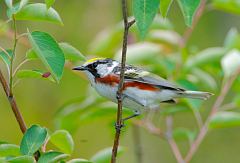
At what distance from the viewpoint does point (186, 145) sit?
27.5 feet

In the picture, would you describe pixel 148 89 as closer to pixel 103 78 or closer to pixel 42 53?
pixel 103 78

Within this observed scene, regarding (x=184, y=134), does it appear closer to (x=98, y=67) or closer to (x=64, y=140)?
(x=98, y=67)

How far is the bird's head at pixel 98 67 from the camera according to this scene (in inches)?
152

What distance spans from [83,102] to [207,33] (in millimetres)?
4899

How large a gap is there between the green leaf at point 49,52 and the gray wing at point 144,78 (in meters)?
1.34

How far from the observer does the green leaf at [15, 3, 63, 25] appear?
2.81 m

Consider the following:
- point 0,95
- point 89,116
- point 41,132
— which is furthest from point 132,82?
point 0,95

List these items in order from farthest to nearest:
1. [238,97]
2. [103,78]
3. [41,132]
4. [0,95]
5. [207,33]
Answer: [207,33], [0,95], [238,97], [103,78], [41,132]

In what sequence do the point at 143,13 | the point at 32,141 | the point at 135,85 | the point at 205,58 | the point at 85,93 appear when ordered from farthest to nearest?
1. the point at 85,93
2. the point at 205,58
3. the point at 135,85
4. the point at 32,141
5. the point at 143,13

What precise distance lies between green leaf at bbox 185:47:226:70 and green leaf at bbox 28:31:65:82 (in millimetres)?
1819

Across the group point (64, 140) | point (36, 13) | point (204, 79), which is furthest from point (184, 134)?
point (36, 13)

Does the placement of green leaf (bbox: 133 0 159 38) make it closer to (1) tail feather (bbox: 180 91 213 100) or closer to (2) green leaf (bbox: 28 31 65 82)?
(2) green leaf (bbox: 28 31 65 82)

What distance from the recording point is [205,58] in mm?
4141

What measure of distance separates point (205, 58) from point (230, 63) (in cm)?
19
